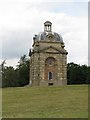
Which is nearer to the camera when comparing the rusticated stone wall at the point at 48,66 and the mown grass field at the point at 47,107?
the mown grass field at the point at 47,107

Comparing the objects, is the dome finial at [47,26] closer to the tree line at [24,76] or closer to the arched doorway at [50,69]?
the arched doorway at [50,69]

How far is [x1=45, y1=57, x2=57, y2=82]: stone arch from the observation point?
206 ft

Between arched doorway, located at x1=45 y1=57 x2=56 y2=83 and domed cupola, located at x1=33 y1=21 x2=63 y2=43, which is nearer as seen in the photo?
arched doorway, located at x1=45 y1=57 x2=56 y2=83

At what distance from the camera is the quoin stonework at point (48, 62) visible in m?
62.2

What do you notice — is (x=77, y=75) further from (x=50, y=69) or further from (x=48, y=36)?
(x=48, y=36)

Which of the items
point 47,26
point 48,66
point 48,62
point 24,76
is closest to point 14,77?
point 24,76

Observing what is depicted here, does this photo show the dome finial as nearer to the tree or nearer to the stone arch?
the stone arch

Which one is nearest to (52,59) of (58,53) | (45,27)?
(58,53)

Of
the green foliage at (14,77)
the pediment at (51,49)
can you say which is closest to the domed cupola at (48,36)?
the pediment at (51,49)

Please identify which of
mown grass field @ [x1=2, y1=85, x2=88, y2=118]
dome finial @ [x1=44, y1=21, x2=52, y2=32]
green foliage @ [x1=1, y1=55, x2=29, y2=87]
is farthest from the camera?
green foliage @ [x1=1, y1=55, x2=29, y2=87]

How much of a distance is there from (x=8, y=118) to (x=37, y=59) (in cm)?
4704

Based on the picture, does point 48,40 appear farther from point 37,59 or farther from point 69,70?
point 69,70

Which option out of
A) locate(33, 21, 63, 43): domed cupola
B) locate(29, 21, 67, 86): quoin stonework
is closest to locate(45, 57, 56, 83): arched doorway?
Answer: locate(29, 21, 67, 86): quoin stonework

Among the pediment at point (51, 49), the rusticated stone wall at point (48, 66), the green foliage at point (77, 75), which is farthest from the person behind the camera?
the green foliage at point (77, 75)
